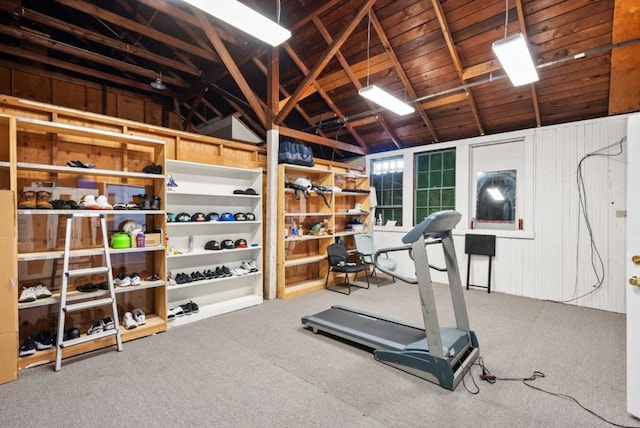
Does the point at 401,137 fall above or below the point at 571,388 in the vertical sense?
above

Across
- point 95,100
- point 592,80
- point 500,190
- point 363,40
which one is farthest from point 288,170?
point 592,80

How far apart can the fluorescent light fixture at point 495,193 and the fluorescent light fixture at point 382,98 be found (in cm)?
224

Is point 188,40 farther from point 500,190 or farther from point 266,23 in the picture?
point 500,190

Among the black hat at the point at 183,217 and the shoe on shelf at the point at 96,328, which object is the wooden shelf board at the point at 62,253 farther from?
the shoe on shelf at the point at 96,328

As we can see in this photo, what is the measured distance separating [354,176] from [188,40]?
400 cm

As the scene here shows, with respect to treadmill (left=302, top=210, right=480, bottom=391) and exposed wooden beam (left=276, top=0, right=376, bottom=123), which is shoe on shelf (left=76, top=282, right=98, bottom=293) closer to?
treadmill (left=302, top=210, right=480, bottom=391)

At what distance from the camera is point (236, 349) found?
3047 millimetres

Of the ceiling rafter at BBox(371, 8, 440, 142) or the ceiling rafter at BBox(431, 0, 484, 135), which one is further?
the ceiling rafter at BBox(371, 8, 440, 142)

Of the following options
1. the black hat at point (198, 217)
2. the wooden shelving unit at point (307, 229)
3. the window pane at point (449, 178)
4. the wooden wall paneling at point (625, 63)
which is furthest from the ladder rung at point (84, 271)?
the wooden wall paneling at point (625, 63)

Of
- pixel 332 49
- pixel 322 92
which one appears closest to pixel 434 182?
pixel 322 92

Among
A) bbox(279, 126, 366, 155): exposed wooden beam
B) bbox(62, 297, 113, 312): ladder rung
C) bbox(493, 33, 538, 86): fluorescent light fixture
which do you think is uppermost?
bbox(493, 33, 538, 86): fluorescent light fixture

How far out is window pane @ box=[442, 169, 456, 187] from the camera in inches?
232

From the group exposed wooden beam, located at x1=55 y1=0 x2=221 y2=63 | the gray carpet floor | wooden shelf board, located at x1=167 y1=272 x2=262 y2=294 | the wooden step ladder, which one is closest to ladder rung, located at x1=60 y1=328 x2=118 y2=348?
the wooden step ladder

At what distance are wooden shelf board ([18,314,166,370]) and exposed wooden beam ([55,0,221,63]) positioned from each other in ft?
12.8
